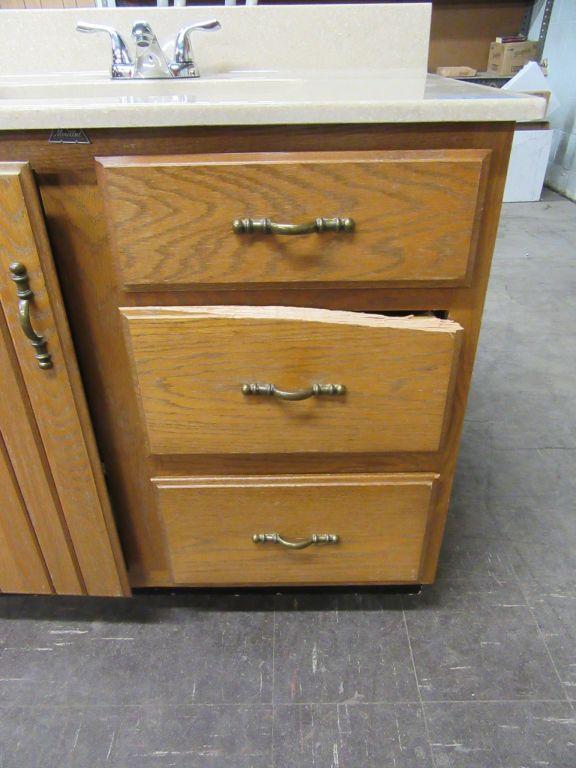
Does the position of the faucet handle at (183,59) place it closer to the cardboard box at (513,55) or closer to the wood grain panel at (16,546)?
the wood grain panel at (16,546)

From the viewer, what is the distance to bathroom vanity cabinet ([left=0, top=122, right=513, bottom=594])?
0.52 m

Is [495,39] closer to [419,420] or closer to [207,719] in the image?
[419,420]

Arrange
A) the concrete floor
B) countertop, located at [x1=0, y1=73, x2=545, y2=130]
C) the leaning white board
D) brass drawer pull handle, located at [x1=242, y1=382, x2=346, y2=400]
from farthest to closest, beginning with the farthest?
the leaning white board
the concrete floor
brass drawer pull handle, located at [x1=242, y1=382, x2=346, y2=400]
countertop, located at [x1=0, y1=73, x2=545, y2=130]

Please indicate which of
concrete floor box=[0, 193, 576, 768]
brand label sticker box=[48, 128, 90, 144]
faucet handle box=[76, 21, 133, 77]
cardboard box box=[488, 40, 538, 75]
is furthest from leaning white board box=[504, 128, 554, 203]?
brand label sticker box=[48, 128, 90, 144]

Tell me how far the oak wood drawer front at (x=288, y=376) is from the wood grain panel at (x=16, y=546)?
0.21m

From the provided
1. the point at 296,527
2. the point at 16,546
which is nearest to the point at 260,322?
the point at 296,527

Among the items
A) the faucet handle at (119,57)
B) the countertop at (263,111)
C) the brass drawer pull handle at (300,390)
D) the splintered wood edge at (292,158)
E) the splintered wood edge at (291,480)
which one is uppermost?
the faucet handle at (119,57)

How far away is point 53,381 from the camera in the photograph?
613mm

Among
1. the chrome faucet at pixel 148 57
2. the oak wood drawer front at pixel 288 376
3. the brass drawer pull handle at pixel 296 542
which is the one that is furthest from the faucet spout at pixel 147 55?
the brass drawer pull handle at pixel 296 542

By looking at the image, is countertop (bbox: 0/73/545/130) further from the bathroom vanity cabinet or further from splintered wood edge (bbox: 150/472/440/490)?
splintered wood edge (bbox: 150/472/440/490)

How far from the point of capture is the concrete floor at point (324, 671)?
2.32ft

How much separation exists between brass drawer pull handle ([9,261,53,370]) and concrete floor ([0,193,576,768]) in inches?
20.4

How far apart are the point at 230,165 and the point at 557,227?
2.68 m

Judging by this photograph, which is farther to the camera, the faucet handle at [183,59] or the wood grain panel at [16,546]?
the faucet handle at [183,59]
